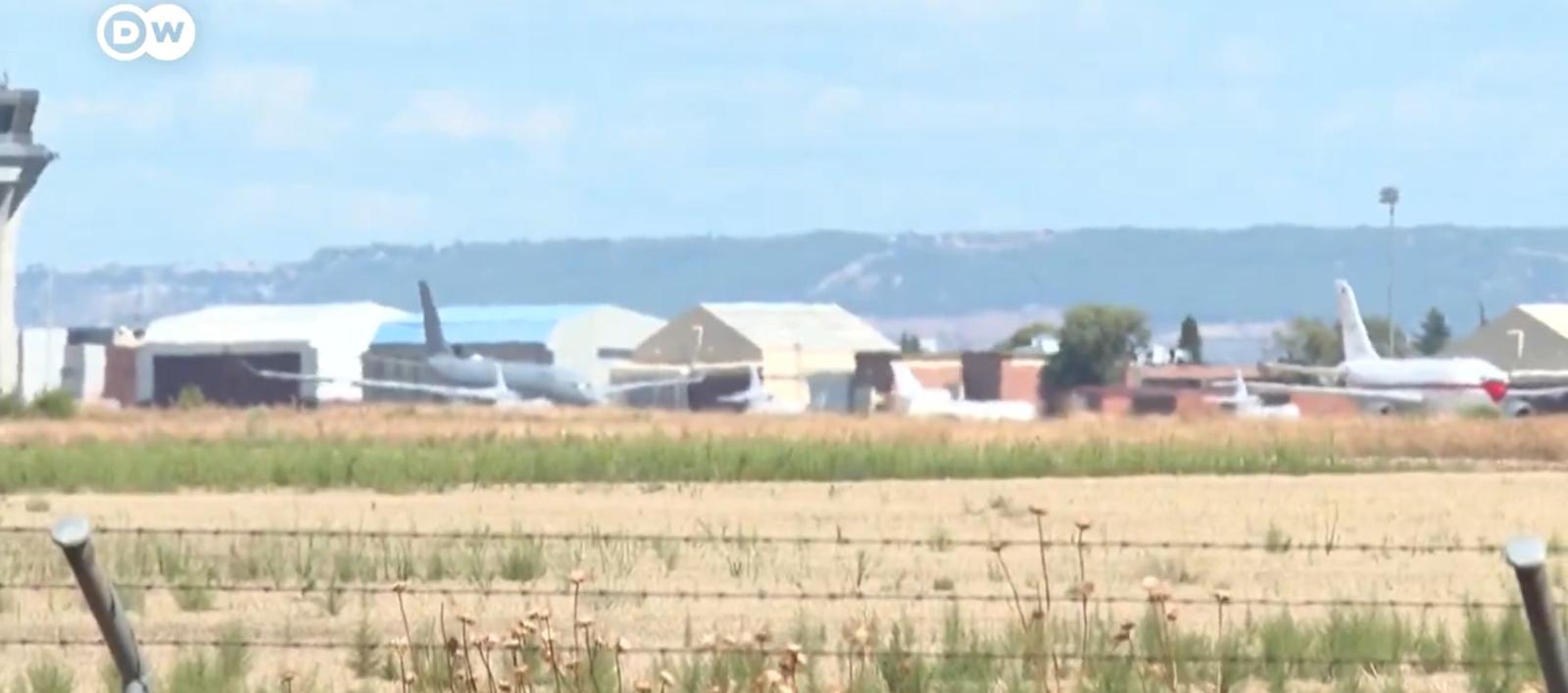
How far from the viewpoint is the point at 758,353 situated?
462 feet

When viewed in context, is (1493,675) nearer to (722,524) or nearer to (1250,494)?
(722,524)

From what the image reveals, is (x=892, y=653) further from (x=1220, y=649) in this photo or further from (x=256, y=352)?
(x=256, y=352)

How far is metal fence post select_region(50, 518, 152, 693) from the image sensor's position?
8.23 meters

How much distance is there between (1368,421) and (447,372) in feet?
151

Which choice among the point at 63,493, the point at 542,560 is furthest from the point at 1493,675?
the point at 63,493

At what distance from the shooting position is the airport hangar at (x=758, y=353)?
409 ft

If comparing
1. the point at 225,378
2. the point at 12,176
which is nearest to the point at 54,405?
the point at 12,176

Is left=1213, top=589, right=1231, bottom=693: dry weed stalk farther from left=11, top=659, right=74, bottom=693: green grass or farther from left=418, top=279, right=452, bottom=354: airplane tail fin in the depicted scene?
left=418, top=279, right=452, bottom=354: airplane tail fin

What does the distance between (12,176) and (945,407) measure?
2893 cm

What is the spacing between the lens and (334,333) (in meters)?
146

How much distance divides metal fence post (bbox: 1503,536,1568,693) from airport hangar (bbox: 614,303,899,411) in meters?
111

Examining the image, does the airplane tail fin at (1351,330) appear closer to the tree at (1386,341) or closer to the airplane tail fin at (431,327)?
the airplane tail fin at (431,327)

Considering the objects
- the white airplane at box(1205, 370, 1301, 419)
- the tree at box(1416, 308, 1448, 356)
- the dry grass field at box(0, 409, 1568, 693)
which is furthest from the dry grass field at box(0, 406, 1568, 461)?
the tree at box(1416, 308, 1448, 356)

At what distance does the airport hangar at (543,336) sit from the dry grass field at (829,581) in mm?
97651
